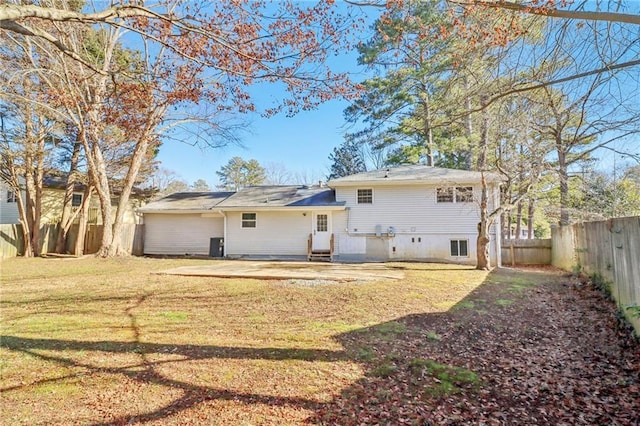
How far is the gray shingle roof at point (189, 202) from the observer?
1777 cm

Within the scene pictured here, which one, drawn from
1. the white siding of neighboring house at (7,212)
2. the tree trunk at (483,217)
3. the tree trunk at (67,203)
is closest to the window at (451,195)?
the tree trunk at (483,217)

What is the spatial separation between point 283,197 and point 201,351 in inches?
541

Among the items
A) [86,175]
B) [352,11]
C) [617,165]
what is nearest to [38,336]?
[352,11]

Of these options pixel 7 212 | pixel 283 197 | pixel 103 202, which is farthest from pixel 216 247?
pixel 7 212

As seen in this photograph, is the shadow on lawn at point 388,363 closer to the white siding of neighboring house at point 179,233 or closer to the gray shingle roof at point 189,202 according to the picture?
the white siding of neighboring house at point 179,233

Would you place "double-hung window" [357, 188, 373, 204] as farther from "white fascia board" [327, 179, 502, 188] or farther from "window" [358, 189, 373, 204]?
"white fascia board" [327, 179, 502, 188]

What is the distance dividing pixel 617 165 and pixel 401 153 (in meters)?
11.4

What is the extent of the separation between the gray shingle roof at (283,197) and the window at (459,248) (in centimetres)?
520

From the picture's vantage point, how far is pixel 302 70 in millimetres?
5500

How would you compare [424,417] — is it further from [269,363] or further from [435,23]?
[435,23]

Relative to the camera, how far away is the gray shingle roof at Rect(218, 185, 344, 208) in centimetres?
1645

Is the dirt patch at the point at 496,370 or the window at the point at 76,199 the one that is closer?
the dirt patch at the point at 496,370

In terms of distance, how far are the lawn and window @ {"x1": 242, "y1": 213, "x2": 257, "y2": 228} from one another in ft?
29.1

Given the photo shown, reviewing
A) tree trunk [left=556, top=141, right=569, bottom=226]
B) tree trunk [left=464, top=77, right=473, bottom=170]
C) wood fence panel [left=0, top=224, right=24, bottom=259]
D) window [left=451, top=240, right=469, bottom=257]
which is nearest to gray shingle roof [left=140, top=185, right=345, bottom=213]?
window [left=451, top=240, right=469, bottom=257]
